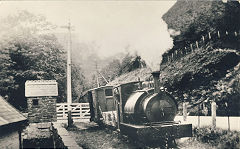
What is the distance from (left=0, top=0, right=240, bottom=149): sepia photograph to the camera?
14.5 ft

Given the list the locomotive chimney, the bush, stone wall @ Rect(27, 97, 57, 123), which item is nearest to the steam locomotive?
the locomotive chimney

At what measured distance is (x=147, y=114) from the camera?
4.96m

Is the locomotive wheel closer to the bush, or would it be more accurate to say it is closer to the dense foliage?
the bush

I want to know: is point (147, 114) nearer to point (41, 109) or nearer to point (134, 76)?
point (134, 76)

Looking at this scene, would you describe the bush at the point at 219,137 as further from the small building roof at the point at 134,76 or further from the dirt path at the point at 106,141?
the small building roof at the point at 134,76

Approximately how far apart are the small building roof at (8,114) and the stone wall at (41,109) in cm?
23

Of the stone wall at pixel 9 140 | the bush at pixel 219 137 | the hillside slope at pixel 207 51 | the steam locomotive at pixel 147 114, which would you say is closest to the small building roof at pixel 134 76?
the steam locomotive at pixel 147 114

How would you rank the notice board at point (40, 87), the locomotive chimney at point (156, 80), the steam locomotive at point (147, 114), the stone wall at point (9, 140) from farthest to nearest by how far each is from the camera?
the locomotive chimney at point (156, 80)
the steam locomotive at point (147, 114)
the notice board at point (40, 87)
the stone wall at point (9, 140)

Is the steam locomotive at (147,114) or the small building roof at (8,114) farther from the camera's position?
the steam locomotive at (147,114)

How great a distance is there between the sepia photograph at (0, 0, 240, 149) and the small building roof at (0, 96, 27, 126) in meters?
0.02

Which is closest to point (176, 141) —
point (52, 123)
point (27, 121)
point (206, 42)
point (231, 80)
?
point (231, 80)

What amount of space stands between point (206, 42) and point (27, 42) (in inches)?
109

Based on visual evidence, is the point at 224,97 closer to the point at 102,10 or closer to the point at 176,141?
the point at 176,141

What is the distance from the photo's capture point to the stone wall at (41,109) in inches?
189
